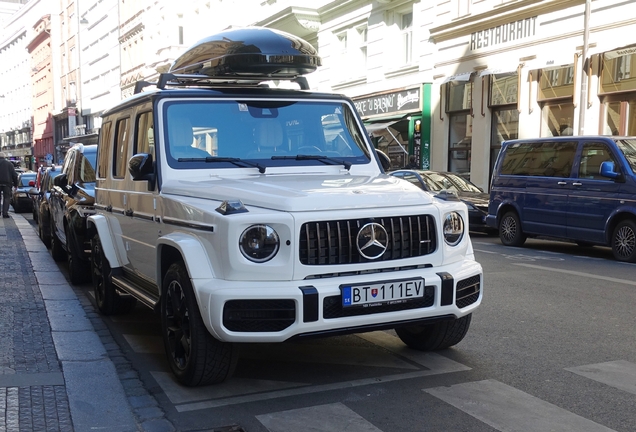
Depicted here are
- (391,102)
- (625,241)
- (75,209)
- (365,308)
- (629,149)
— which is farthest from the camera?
(391,102)

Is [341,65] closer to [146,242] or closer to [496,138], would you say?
[496,138]

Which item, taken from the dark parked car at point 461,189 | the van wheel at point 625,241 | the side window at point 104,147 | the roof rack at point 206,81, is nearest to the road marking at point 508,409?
the roof rack at point 206,81

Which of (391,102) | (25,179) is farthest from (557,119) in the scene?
(25,179)

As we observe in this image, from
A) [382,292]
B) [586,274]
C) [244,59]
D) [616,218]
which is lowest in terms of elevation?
[586,274]

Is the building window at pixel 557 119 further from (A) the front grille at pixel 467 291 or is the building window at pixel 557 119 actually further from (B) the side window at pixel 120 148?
(A) the front grille at pixel 467 291

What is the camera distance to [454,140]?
2411 centimetres

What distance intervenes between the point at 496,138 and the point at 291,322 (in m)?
18.7

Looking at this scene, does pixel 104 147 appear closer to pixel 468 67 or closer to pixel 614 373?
pixel 614 373

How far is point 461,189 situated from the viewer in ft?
57.2

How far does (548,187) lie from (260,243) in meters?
9.46

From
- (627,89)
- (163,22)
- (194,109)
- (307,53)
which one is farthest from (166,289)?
(163,22)

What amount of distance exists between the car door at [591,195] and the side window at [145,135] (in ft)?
26.6

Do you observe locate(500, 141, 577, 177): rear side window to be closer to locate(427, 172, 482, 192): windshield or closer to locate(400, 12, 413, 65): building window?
locate(427, 172, 482, 192): windshield

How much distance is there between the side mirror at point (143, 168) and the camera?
5441 mm
